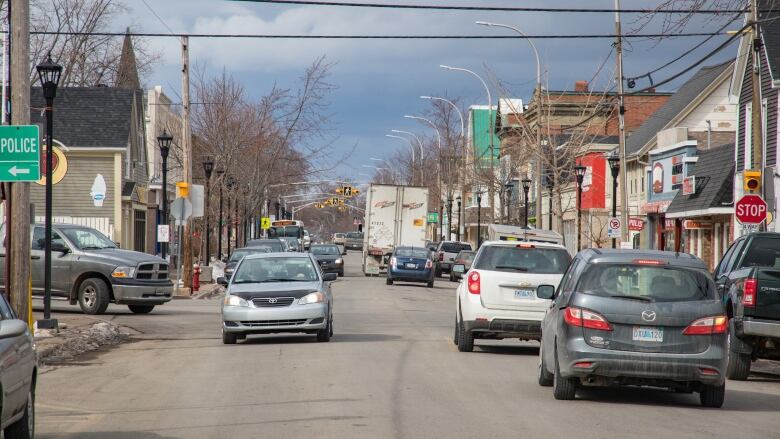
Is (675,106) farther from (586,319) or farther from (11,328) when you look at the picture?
(11,328)

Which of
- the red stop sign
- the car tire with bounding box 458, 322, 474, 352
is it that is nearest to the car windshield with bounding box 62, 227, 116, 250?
the car tire with bounding box 458, 322, 474, 352

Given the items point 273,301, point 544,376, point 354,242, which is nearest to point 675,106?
point 273,301

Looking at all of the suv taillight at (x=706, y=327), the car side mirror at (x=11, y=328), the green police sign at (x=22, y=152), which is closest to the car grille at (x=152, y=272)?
the green police sign at (x=22, y=152)

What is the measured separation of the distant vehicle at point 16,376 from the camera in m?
8.00

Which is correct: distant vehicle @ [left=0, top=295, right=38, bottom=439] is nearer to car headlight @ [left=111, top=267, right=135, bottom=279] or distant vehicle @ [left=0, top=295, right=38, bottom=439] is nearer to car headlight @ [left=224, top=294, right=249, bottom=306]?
car headlight @ [left=224, top=294, right=249, bottom=306]

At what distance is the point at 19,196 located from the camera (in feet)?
60.3

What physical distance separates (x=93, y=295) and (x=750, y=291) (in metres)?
15.1

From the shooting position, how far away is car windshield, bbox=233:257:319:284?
20.1 metres

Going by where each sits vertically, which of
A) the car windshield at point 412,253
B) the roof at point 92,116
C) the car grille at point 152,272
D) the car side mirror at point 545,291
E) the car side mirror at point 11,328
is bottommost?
the car windshield at point 412,253

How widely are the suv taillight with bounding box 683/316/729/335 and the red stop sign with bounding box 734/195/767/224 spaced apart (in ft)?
42.6

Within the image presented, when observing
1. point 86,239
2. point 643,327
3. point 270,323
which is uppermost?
point 86,239

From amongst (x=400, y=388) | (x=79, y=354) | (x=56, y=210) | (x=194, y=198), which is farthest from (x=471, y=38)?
(x=56, y=210)

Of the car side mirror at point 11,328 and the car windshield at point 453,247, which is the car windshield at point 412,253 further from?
the car side mirror at point 11,328

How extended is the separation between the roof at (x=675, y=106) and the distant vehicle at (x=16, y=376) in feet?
169
